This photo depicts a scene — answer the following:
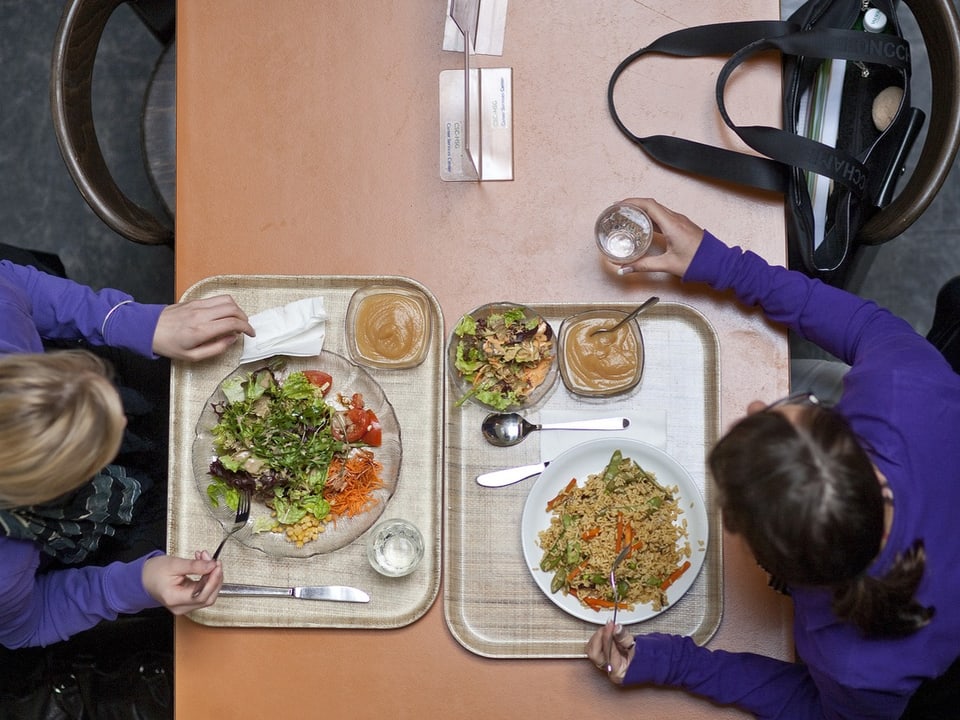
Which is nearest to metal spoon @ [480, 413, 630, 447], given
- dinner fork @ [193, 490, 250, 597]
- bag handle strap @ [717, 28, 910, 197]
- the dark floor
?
dinner fork @ [193, 490, 250, 597]

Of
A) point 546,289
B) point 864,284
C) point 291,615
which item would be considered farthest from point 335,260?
point 864,284

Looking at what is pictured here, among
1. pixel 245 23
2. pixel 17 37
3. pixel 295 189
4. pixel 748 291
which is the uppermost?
pixel 17 37

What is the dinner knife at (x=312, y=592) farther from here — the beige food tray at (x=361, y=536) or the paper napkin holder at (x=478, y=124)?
the paper napkin holder at (x=478, y=124)

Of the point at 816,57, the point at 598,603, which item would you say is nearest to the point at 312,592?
the point at 598,603

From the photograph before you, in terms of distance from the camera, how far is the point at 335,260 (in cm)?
144

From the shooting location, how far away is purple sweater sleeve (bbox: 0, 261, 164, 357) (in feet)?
4.56

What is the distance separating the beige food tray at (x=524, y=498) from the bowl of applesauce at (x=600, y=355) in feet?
0.11

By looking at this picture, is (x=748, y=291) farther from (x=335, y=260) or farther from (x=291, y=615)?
(x=291, y=615)

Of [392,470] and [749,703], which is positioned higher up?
[392,470]

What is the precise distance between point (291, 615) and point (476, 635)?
32 cm

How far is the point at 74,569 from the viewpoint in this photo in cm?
144

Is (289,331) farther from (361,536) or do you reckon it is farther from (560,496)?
(560,496)

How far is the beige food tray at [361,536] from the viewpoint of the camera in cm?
135

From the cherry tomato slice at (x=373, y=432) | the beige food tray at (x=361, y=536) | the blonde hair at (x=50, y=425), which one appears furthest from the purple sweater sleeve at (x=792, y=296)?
the blonde hair at (x=50, y=425)
